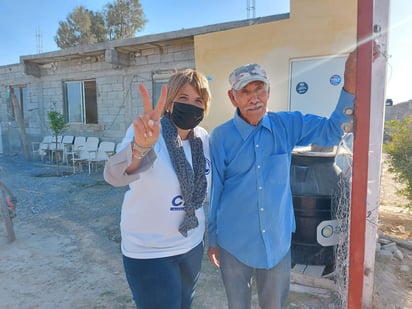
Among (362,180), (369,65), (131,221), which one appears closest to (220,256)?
(131,221)

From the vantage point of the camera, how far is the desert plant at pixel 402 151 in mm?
3485

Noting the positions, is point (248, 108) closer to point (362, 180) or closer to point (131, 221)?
point (362, 180)

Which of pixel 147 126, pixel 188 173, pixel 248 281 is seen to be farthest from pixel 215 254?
pixel 147 126

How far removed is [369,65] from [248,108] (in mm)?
602

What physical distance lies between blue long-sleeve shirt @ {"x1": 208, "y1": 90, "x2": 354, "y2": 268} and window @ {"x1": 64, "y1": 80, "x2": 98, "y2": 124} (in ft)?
26.5

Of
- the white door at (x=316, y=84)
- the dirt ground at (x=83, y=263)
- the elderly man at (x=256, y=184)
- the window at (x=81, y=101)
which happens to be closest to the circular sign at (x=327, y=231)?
the dirt ground at (x=83, y=263)

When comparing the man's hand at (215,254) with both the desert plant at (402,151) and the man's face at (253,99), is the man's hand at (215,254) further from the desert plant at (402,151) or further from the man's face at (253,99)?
the desert plant at (402,151)

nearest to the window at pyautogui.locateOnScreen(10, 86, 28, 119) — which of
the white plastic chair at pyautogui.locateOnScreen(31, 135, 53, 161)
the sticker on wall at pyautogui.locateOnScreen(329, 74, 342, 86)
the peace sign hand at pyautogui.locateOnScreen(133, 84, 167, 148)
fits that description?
the white plastic chair at pyautogui.locateOnScreen(31, 135, 53, 161)

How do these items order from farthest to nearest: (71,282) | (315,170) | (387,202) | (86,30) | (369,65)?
(86,30) < (387,202) < (71,282) < (315,170) < (369,65)

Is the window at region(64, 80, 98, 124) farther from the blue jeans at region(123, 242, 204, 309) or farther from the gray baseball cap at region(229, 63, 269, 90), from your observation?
the blue jeans at region(123, 242, 204, 309)

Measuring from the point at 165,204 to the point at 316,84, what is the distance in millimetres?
3916

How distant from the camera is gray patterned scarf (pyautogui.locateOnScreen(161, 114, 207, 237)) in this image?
1.31 meters

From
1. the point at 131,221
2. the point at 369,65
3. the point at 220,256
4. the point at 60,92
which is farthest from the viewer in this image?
the point at 60,92

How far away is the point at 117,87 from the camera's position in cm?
799
